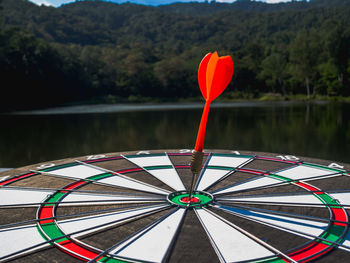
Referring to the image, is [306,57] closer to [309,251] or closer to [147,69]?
[147,69]

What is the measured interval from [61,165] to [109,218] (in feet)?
6.73

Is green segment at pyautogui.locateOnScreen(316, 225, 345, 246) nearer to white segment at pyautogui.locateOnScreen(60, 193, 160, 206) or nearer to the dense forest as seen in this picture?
white segment at pyautogui.locateOnScreen(60, 193, 160, 206)

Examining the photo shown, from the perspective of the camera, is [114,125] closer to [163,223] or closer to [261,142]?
[261,142]

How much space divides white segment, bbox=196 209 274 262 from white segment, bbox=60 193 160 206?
2.49ft

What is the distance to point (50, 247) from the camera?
2.38m

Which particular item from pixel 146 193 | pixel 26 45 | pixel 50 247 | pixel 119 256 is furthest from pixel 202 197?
pixel 26 45

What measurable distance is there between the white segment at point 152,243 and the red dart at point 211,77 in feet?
2.36

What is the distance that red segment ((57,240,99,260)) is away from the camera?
2291mm

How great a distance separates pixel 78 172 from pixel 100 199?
111 cm

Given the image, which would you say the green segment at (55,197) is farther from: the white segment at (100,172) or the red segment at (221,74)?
the red segment at (221,74)

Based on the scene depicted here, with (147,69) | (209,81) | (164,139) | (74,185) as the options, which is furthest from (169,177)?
(147,69)

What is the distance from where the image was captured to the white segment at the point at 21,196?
328 centimetres

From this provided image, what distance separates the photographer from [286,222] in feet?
9.18

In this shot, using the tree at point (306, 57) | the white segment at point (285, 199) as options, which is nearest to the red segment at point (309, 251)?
the white segment at point (285, 199)
